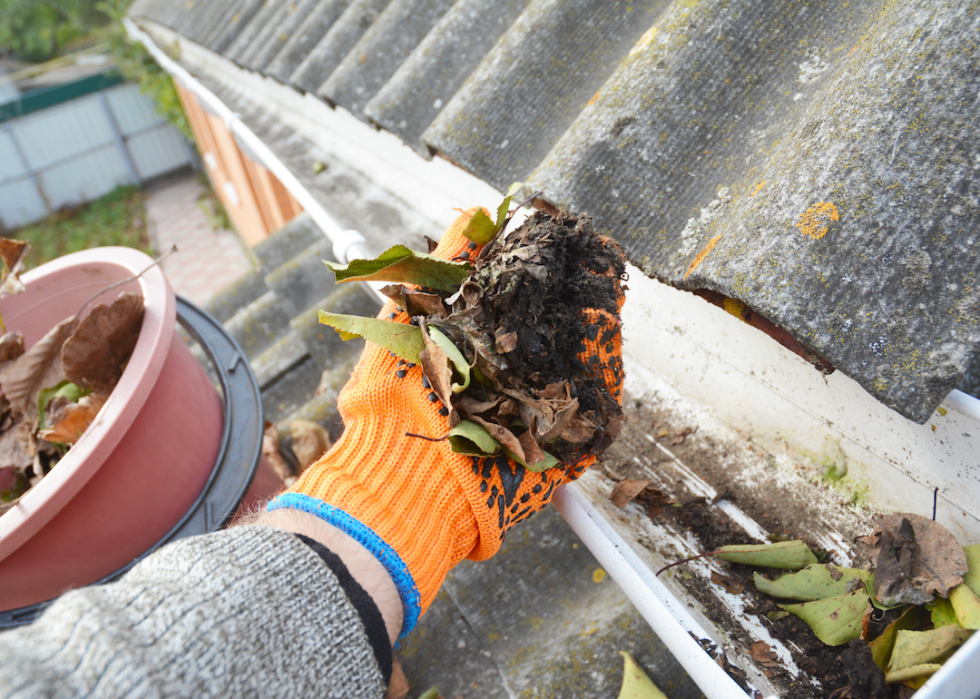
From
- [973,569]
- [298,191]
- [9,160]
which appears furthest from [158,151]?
[973,569]

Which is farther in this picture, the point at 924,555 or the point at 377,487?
the point at 377,487

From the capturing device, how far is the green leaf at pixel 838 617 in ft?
2.77

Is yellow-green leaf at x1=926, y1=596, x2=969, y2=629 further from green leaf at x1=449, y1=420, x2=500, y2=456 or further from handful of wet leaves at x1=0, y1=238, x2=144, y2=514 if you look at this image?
handful of wet leaves at x1=0, y1=238, x2=144, y2=514

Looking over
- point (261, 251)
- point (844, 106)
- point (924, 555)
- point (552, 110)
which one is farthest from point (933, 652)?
point (261, 251)

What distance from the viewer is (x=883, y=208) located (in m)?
0.76

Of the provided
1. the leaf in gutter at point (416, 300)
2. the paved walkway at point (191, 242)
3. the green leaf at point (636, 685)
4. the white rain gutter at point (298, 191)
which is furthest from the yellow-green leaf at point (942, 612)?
the paved walkway at point (191, 242)

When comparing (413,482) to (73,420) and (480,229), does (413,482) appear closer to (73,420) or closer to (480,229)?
(480,229)

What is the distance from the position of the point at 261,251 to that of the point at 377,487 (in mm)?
2303

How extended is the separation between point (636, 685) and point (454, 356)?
667 millimetres

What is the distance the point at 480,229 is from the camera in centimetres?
99

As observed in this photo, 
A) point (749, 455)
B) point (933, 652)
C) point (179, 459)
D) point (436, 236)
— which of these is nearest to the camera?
point (933, 652)

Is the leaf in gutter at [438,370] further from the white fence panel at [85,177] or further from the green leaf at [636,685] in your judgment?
the white fence panel at [85,177]

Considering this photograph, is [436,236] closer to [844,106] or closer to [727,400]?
[727,400]

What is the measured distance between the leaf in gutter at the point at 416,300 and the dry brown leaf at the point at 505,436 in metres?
0.20
